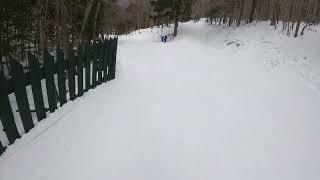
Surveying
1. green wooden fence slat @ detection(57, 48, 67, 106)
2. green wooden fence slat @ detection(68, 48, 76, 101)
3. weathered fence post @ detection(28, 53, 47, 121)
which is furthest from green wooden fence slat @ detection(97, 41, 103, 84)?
weathered fence post @ detection(28, 53, 47, 121)

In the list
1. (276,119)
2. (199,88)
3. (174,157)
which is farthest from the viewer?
(199,88)

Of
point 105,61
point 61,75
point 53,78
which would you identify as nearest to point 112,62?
point 105,61

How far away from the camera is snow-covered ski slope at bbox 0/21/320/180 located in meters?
4.92

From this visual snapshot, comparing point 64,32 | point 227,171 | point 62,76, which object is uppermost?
point 64,32

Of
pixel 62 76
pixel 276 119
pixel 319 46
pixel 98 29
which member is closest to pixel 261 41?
pixel 319 46

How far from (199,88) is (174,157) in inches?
184

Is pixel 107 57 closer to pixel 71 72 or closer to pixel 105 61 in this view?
pixel 105 61

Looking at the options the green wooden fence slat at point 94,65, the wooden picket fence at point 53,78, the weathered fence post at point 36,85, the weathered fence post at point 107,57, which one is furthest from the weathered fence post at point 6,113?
the weathered fence post at point 107,57

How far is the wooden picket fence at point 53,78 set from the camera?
16.4 ft

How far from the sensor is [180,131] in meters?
6.41

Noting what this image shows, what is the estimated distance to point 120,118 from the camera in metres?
6.68

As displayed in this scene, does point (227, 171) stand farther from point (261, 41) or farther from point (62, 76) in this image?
point (261, 41)

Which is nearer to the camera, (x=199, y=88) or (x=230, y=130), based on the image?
(x=230, y=130)

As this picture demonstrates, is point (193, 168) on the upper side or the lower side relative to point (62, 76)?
lower
